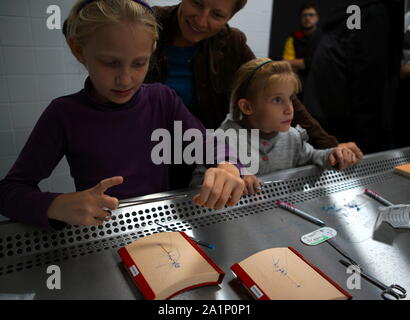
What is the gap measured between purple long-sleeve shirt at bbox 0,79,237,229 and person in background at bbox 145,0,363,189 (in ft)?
0.80

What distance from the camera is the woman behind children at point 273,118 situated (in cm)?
123

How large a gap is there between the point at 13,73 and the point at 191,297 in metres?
1.92

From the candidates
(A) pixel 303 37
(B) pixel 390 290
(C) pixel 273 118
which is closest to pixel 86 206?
(B) pixel 390 290

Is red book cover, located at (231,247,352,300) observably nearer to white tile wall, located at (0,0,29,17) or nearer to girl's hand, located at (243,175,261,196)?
girl's hand, located at (243,175,261,196)

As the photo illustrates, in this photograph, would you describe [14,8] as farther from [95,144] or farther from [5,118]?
[95,144]

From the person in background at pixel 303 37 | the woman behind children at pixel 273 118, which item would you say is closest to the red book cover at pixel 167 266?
the woman behind children at pixel 273 118

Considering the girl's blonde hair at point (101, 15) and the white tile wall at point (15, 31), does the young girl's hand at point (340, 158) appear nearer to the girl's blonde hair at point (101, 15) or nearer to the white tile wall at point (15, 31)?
the girl's blonde hair at point (101, 15)

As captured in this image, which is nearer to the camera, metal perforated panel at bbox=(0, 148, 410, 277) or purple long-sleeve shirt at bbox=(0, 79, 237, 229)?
metal perforated panel at bbox=(0, 148, 410, 277)

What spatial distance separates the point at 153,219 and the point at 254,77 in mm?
756

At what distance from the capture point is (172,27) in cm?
130

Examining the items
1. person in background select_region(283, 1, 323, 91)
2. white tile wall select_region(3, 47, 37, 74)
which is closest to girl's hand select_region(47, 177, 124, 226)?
white tile wall select_region(3, 47, 37, 74)

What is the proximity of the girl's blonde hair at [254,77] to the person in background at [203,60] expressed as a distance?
0.31 feet

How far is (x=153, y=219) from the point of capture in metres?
0.82

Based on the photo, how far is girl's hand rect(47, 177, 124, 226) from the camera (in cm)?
65
